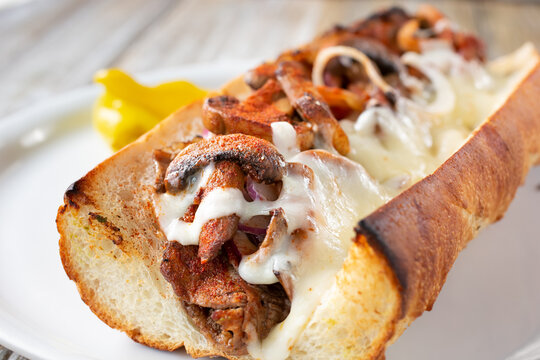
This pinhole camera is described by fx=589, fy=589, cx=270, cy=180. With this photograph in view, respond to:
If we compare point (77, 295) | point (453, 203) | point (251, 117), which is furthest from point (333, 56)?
point (77, 295)

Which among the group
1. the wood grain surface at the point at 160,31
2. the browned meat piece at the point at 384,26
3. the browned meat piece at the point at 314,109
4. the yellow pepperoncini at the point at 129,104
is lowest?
the wood grain surface at the point at 160,31

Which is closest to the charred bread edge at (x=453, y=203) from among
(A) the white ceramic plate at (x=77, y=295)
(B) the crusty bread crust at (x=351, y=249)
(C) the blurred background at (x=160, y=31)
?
(B) the crusty bread crust at (x=351, y=249)

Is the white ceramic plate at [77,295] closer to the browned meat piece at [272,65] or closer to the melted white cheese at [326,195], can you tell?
the melted white cheese at [326,195]

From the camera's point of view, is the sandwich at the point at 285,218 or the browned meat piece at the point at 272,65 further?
the browned meat piece at the point at 272,65

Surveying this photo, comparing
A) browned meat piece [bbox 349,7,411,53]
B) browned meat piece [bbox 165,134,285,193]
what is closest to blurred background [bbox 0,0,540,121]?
browned meat piece [bbox 349,7,411,53]

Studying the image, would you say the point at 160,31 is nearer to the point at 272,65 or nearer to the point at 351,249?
the point at 272,65

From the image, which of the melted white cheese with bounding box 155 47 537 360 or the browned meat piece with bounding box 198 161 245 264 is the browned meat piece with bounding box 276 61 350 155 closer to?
the melted white cheese with bounding box 155 47 537 360
